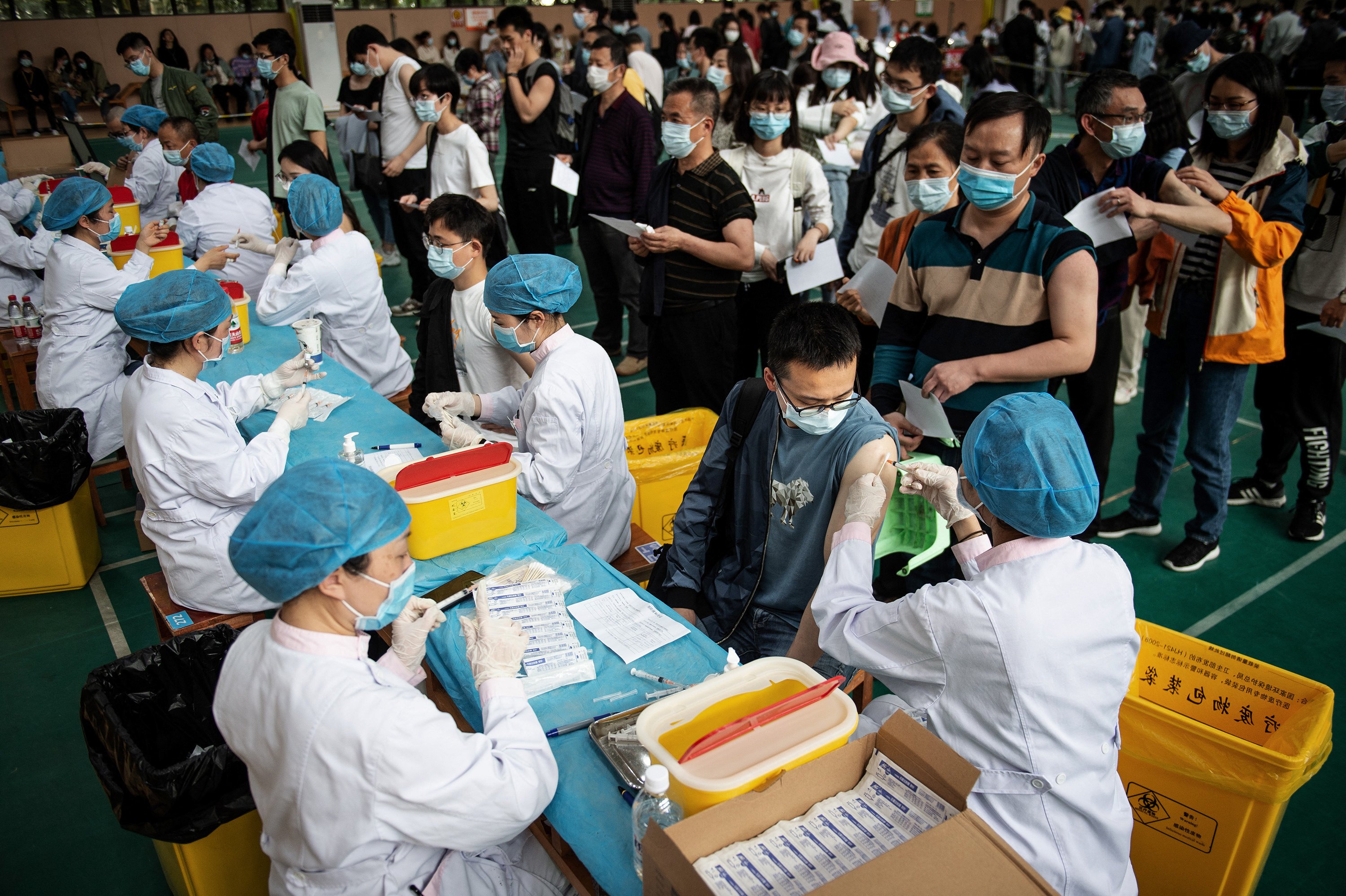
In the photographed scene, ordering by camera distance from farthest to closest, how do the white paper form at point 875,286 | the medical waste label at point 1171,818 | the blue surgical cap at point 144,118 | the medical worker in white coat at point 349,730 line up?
the blue surgical cap at point 144,118 < the white paper form at point 875,286 < the medical waste label at point 1171,818 < the medical worker in white coat at point 349,730

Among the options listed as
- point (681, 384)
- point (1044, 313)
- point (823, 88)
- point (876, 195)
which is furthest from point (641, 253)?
point (823, 88)

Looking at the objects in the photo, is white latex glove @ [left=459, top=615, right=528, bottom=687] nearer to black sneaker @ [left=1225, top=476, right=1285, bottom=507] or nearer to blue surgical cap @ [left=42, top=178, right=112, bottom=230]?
blue surgical cap @ [left=42, top=178, right=112, bottom=230]

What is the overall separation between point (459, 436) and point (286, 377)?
107 centimetres

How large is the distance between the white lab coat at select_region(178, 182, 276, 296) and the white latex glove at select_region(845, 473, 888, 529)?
4818 mm

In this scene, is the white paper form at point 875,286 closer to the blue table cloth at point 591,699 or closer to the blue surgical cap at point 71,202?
the blue table cloth at point 591,699

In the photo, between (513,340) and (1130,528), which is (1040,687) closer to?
(513,340)

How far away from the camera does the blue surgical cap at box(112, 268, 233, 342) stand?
2.82 metres

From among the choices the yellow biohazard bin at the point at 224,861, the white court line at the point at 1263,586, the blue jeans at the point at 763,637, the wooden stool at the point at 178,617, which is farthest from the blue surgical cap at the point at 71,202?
the white court line at the point at 1263,586

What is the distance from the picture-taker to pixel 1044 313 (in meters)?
2.60

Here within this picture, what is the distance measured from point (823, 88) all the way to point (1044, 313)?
6226 millimetres

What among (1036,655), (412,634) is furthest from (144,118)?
(1036,655)

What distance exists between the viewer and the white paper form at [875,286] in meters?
3.31

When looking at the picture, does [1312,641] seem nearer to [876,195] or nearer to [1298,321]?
[1298,321]

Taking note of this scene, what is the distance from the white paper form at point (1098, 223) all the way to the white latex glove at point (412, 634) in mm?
2542
